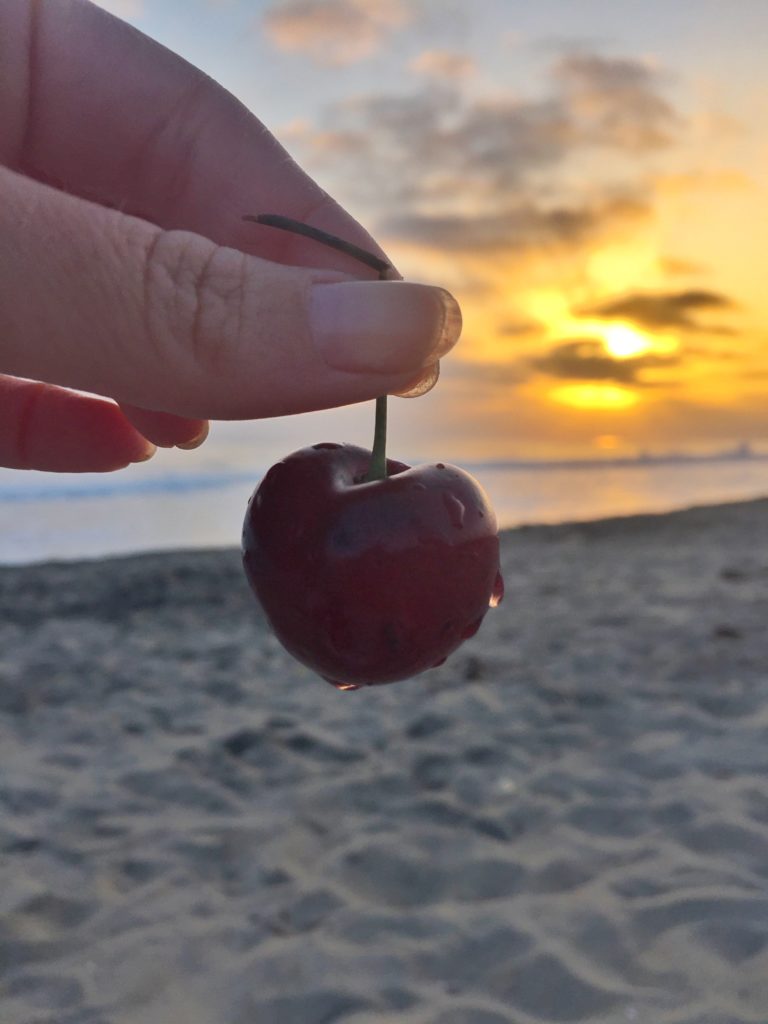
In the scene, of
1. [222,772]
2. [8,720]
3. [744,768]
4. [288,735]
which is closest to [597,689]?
[744,768]

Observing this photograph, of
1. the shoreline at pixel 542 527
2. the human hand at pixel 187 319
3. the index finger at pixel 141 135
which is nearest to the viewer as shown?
the human hand at pixel 187 319

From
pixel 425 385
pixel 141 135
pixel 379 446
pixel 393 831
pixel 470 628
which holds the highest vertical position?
pixel 141 135

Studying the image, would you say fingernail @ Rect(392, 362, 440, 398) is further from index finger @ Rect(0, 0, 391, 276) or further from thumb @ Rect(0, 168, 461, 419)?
index finger @ Rect(0, 0, 391, 276)

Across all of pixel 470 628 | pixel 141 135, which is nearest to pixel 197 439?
pixel 141 135

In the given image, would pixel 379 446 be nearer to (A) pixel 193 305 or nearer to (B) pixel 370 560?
(B) pixel 370 560

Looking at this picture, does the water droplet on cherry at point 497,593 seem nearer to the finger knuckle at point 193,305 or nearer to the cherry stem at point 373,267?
the cherry stem at point 373,267

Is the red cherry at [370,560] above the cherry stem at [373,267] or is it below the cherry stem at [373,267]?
below

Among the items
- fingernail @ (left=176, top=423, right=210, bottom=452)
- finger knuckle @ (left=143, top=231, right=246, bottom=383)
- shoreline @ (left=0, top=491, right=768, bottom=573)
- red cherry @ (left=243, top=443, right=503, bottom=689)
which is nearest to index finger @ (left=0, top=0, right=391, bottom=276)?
fingernail @ (left=176, top=423, right=210, bottom=452)

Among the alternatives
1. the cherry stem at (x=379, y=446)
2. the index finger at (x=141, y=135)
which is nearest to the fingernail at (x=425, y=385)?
the cherry stem at (x=379, y=446)
